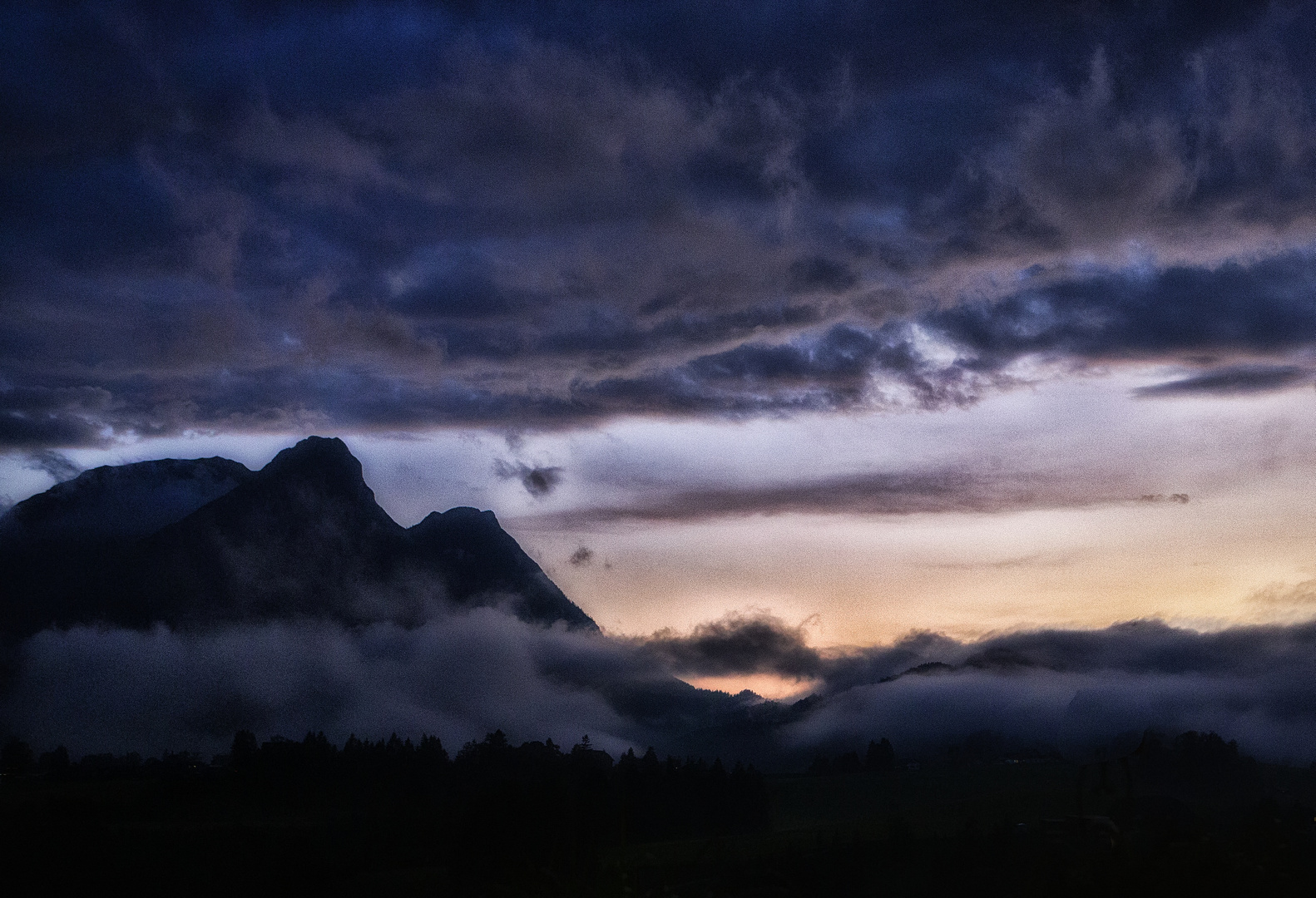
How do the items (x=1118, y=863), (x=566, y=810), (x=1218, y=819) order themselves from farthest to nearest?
1. (x=1218, y=819)
2. (x=566, y=810)
3. (x=1118, y=863)

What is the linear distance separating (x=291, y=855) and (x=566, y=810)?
34903 mm

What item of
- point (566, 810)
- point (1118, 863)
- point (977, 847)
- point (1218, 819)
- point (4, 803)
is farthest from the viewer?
point (1218, 819)

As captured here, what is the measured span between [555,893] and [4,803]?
6513 inches

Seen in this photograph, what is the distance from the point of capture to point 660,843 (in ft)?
593

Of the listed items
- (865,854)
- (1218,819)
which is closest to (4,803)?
(865,854)

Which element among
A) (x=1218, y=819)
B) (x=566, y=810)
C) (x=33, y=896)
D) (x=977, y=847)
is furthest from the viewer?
(x=1218, y=819)

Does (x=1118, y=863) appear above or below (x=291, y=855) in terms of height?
above

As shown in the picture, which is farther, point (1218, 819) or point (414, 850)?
point (1218, 819)

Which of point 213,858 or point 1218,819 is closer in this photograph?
point 213,858

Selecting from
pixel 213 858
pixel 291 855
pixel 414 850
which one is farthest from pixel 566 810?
pixel 213 858

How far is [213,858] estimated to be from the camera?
144m

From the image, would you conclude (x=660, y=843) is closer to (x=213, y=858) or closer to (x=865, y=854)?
(x=865, y=854)

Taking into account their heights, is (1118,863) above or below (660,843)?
above

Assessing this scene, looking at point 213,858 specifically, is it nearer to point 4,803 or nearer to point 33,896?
point 33,896
